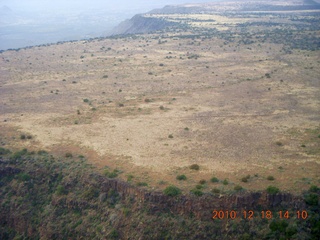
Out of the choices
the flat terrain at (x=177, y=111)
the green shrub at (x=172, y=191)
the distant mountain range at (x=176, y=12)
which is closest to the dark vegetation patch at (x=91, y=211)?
the green shrub at (x=172, y=191)

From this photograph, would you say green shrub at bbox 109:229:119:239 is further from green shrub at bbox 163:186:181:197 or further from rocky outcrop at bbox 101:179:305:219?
green shrub at bbox 163:186:181:197

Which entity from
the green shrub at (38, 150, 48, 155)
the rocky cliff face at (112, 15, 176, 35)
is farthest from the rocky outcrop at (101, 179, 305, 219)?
the rocky cliff face at (112, 15, 176, 35)

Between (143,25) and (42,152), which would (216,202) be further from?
(143,25)

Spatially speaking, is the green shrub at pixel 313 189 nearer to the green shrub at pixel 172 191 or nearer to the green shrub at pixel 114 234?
the green shrub at pixel 172 191

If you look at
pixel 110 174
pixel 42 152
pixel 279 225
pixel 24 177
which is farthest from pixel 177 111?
pixel 279 225
